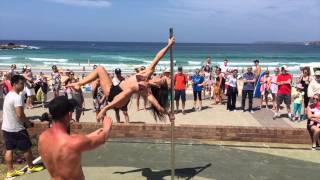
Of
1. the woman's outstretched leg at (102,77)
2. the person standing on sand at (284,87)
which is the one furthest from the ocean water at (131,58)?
the woman's outstretched leg at (102,77)

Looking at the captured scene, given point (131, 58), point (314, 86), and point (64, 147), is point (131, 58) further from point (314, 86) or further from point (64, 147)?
point (64, 147)

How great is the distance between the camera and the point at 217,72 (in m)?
18.2

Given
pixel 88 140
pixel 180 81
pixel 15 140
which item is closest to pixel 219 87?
pixel 180 81

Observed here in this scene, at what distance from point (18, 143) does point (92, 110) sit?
7.96 meters

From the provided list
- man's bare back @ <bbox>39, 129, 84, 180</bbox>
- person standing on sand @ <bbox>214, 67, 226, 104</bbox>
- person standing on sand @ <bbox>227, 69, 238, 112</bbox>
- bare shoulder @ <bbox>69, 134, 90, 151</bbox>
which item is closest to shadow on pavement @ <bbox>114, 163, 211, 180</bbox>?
man's bare back @ <bbox>39, 129, 84, 180</bbox>

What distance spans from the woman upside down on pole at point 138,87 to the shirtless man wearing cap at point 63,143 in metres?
2.59

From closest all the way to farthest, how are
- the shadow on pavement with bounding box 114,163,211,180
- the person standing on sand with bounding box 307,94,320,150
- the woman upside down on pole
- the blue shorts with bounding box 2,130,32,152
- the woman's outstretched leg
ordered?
the woman upside down on pole, the woman's outstretched leg, the blue shorts with bounding box 2,130,32,152, the shadow on pavement with bounding box 114,163,211,180, the person standing on sand with bounding box 307,94,320,150

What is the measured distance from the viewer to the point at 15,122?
7.76 metres

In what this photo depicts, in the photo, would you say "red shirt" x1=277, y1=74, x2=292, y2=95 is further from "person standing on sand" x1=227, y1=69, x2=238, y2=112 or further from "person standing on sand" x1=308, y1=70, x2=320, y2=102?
"person standing on sand" x1=227, y1=69, x2=238, y2=112

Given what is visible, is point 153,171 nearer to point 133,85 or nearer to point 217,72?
point 133,85

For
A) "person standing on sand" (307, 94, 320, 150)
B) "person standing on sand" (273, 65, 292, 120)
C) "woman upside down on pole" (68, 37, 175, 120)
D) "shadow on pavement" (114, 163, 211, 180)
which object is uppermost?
"woman upside down on pole" (68, 37, 175, 120)

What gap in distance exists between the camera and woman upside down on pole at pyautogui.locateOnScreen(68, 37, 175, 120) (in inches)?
282

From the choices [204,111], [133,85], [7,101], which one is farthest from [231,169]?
[204,111]

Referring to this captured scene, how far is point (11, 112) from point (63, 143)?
3.78 metres
